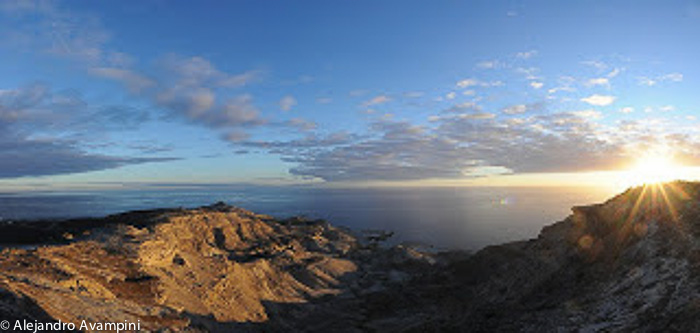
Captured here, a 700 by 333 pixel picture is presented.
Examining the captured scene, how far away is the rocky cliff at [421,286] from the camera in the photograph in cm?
1898

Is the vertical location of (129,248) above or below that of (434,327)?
above

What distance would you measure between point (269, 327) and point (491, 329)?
19001 mm

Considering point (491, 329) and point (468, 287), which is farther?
point (468, 287)

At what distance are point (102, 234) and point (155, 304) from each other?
20.9 metres

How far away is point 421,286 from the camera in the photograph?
A: 151ft

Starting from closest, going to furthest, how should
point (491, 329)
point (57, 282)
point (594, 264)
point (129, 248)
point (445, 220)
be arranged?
point (57, 282)
point (491, 329)
point (594, 264)
point (129, 248)
point (445, 220)

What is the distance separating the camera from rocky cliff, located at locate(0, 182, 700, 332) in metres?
19.0

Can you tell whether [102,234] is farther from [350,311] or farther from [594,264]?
[594,264]

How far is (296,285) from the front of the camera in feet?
156

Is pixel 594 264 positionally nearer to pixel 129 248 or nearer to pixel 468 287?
pixel 468 287

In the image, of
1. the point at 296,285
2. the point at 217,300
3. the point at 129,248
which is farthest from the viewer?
the point at 296,285

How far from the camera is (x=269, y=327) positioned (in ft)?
108

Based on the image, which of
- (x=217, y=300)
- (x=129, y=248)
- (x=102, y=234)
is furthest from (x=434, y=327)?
(x=102, y=234)

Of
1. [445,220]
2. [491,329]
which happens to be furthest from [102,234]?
[445,220]
